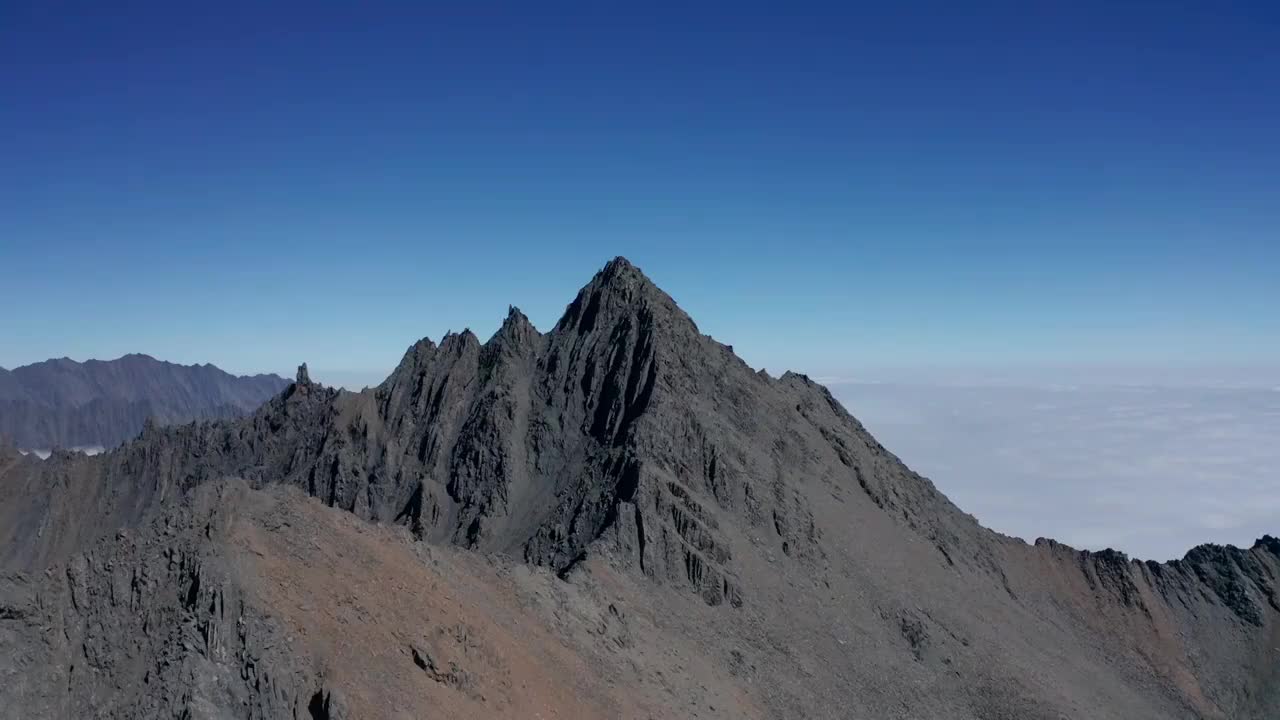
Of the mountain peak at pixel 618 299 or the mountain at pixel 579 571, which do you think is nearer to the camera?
the mountain at pixel 579 571

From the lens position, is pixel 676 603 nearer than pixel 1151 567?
Yes

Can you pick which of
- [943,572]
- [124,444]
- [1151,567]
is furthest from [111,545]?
[1151,567]

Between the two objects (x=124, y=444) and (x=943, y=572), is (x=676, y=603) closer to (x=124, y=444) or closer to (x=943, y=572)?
(x=943, y=572)

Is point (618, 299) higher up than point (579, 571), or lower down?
higher up

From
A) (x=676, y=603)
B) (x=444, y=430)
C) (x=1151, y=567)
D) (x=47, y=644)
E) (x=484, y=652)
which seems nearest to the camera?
(x=47, y=644)

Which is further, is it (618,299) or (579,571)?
(618,299)

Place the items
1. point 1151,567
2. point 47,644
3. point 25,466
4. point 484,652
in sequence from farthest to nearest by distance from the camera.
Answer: point 25,466 < point 1151,567 < point 484,652 < point 47,644

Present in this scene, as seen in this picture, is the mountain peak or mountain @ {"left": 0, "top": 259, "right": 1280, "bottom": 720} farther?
the mountain peak

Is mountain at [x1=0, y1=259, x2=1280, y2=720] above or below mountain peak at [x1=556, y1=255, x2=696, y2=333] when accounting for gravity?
below
